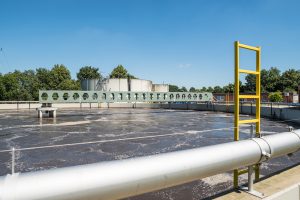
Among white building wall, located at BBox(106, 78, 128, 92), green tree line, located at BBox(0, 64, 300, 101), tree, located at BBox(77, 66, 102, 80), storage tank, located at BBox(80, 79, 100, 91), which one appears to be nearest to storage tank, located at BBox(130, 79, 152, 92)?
white building wall, located at BBox(106, 78, 128, 92)

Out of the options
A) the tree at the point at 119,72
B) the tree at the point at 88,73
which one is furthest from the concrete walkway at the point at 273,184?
the tree at the point at 88,73

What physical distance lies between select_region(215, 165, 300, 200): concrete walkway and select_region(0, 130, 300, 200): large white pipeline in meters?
0.54

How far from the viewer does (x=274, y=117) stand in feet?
92.2

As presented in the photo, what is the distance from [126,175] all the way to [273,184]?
286 centimetres

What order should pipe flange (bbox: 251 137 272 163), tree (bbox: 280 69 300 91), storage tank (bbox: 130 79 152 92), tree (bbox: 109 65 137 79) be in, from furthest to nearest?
tree (bbox: 109 65 137 79), tree (bbox: 280 69 300 91), storage tank (bbox: 130 79 152 92), pipe flange (bbox: 251 137 272 163)

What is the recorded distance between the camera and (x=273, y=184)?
4.21m

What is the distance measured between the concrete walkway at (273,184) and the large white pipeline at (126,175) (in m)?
0.54

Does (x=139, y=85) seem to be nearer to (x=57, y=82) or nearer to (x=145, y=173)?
(x=57, y=82)

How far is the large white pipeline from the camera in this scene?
205cm

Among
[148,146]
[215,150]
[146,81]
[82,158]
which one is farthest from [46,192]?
[146,81]

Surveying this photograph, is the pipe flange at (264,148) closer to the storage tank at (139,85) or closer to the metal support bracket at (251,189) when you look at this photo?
the metal support bracket at (251,189)

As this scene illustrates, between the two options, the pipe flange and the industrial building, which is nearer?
the pipe flange

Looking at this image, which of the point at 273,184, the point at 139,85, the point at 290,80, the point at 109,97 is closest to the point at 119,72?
the point at 139,85

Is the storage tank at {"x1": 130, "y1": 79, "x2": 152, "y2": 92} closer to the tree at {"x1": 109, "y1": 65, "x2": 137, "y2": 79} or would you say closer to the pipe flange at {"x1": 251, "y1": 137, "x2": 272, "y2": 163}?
the tree at {"x1": 109, "y1": 65, "x2": 137, "y2": 79}
